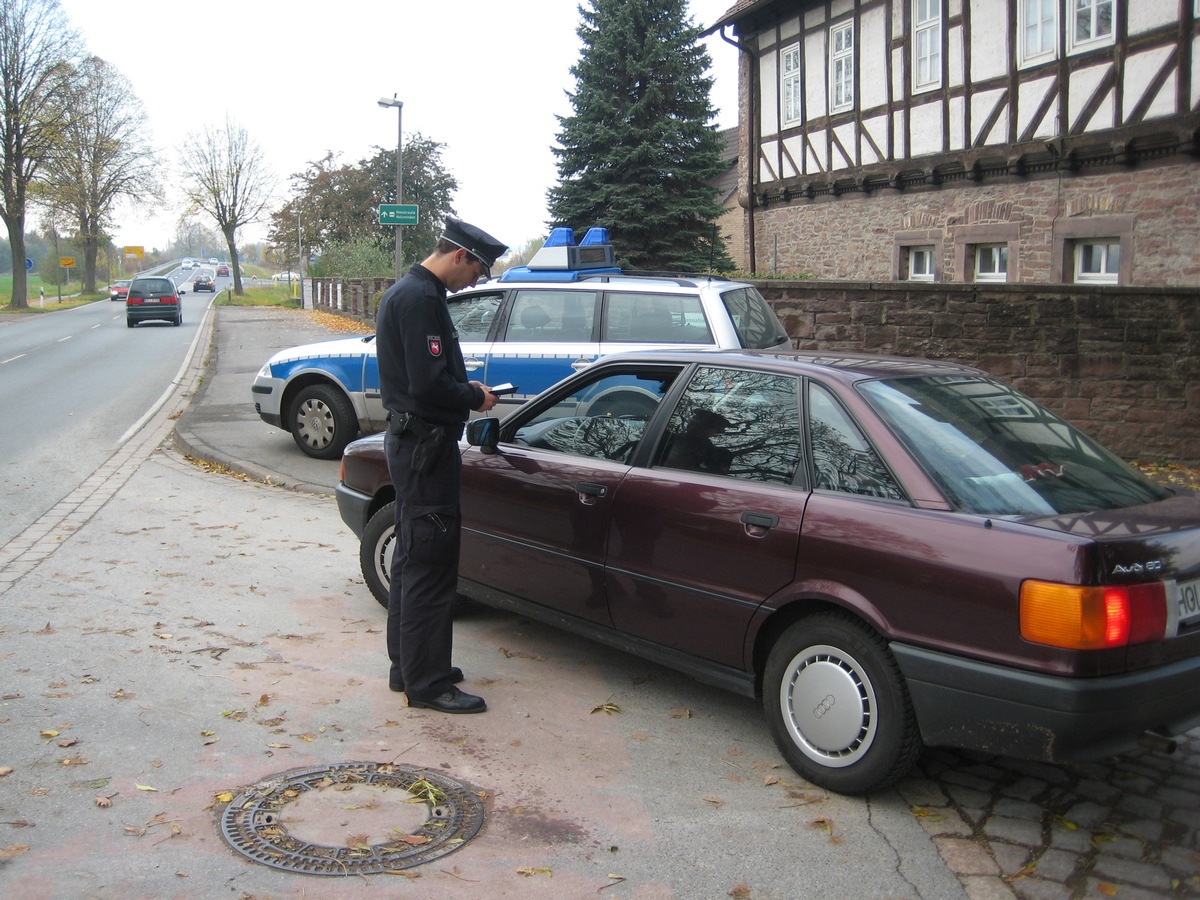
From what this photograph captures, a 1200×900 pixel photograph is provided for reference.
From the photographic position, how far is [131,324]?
42250 mm

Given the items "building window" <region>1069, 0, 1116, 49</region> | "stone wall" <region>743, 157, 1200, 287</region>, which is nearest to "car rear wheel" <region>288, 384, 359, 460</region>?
"stone wall" <region>743, 157, 1200, 287</region>

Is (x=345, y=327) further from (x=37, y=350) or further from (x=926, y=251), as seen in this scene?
(x=926, y=251)

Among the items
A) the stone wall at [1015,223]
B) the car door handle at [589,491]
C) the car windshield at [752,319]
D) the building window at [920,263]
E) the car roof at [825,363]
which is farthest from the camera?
the building window at [920,263]

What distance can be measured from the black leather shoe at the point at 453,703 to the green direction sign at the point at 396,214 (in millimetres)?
16390

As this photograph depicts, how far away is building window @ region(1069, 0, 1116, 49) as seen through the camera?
14789 mm

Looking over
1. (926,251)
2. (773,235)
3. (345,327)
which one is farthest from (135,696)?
(345,327)

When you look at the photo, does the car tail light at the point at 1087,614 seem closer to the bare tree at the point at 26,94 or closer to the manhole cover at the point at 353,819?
the manhole cover at the point at 353,819

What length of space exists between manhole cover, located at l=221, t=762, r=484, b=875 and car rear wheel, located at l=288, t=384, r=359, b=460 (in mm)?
7329

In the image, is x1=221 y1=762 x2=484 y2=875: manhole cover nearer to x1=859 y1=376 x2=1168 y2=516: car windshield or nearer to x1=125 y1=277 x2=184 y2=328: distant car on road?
x1=859 y1=376 x2=1168 y2=516: car windshield

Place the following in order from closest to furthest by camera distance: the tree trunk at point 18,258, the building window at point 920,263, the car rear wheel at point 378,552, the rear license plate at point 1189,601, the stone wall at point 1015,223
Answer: the rear license plate at point 1189,601
the car rear wheel at point 378,552
the stone wall at point 1015,223
the building window at point 920,263
the tree trunk at point 18,258

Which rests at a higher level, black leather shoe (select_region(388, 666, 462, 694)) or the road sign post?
the road sign post

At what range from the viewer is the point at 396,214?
66.8 ft

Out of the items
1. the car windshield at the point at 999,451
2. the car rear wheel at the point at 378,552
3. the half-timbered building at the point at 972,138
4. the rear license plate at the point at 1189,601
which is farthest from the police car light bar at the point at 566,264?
the half-timbered building at the point at 972,138

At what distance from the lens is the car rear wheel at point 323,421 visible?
1105 cm
